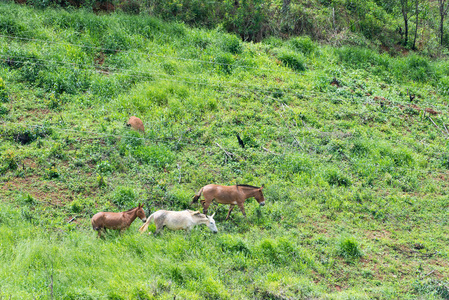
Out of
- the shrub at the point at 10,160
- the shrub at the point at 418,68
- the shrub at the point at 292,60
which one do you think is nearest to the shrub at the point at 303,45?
the shrub at the point at 292,60

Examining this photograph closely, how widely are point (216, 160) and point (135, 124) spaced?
255 centimetres

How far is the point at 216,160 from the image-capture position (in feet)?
41.5

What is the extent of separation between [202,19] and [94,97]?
7347mm

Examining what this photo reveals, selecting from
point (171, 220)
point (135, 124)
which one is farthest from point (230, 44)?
point (171, 220)

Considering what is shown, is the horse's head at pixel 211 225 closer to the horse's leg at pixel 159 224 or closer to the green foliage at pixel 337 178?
the horse's leg at pixel 159 224

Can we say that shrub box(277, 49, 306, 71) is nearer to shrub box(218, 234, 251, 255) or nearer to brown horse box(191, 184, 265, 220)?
brown horse box(191, 184, 265, 220)

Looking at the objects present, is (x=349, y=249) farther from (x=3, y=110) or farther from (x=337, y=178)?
(x=3, y=110)

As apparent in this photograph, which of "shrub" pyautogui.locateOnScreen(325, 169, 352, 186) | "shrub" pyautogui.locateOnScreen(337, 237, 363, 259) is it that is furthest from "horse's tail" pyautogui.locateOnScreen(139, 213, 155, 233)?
"shrub" pyautogui.locateOnScreen(325, 169, 352, 186)

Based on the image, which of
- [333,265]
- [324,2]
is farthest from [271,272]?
[324,2]

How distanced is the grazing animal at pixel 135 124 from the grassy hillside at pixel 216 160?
0.22 metres

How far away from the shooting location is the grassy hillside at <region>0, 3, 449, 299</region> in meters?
8.75

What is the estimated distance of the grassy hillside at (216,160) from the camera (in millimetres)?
8750

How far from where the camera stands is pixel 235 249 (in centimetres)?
939

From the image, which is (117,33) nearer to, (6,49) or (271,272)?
(6,49)
